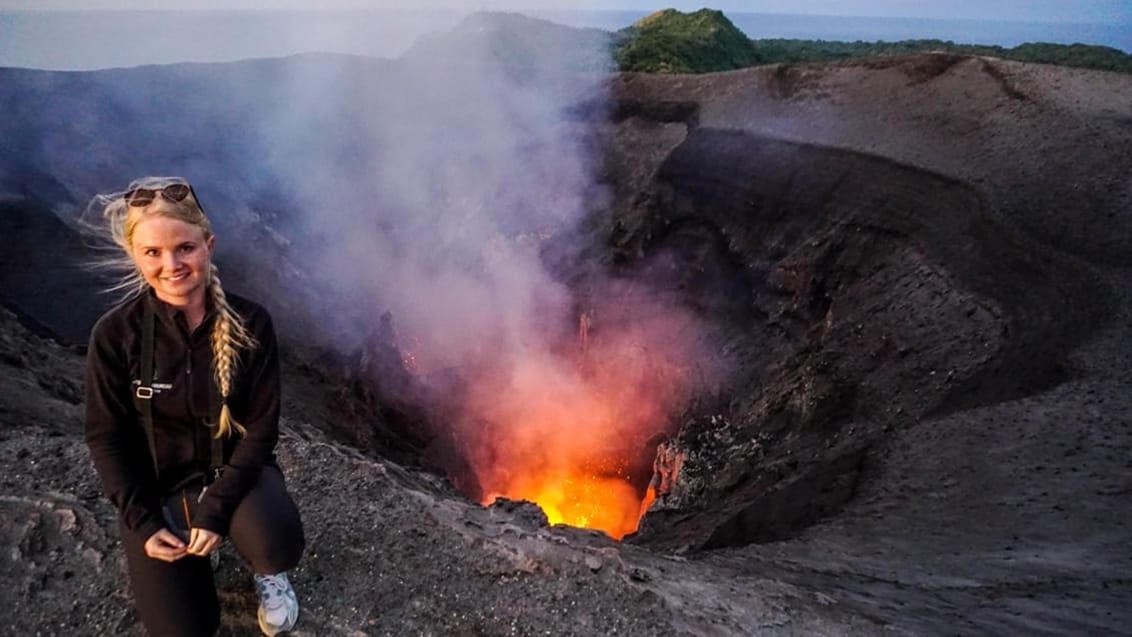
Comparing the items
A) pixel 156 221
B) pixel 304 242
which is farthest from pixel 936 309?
pixel 304 242

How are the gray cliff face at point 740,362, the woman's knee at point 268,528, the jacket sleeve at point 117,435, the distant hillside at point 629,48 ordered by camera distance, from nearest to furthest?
1. the jacket sleeve at point 117,435
2. the woman's knee at point 268,528
3. the gray cliff face at point 740,362
4. the distant hillside at point 629,48

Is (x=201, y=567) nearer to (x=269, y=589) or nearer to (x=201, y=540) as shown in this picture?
(x=201, y=540)

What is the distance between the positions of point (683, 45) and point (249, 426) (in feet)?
92.2

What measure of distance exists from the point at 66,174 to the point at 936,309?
16071 mm

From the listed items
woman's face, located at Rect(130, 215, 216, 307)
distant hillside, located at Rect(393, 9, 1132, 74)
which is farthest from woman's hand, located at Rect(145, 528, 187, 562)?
distant hillside, located at Rect(393, 9, 1132, 74)

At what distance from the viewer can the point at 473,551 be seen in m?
4.33

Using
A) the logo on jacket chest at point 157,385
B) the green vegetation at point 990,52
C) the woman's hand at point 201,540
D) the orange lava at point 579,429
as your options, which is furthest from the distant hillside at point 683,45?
the woman's hand at point 201,540

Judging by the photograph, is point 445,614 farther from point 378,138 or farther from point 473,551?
point 378,138

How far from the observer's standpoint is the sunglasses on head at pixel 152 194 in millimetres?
2719

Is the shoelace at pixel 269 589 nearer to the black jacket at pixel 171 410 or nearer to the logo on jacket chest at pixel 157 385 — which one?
the black jacket at pixel 171 410

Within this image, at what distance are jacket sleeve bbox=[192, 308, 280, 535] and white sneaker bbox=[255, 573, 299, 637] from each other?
527mm

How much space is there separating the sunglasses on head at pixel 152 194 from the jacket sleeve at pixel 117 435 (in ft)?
1.76

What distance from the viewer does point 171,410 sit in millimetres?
2953

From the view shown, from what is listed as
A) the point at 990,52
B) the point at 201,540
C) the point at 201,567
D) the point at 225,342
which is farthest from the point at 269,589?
the point at 990,52
